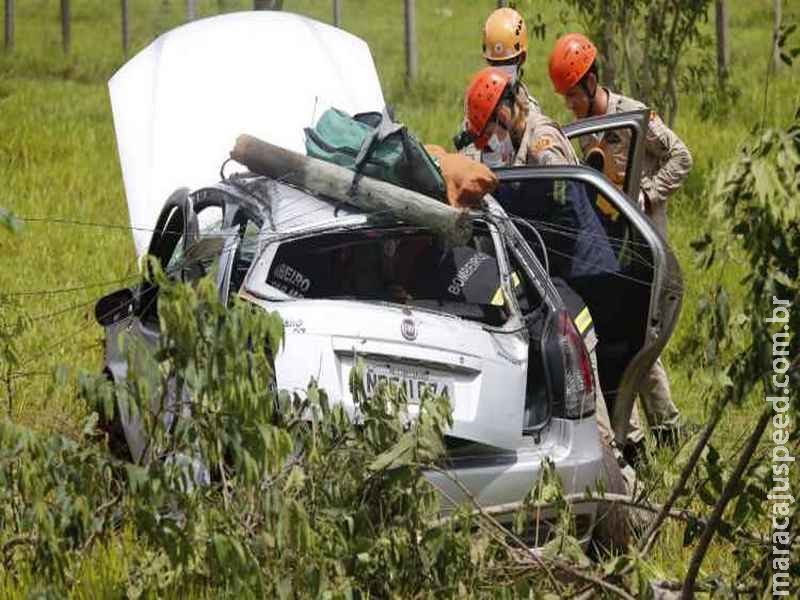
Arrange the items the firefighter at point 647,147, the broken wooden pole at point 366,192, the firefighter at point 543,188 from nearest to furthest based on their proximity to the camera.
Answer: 1. the broken wooden pole at point 366,192
2. the firefighter at point 543,188
3. the firefighter at point 647,147

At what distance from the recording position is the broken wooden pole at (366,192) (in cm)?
710

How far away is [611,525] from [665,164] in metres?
2.93

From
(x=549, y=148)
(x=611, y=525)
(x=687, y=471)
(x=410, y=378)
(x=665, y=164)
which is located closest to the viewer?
(x=687, y=471)

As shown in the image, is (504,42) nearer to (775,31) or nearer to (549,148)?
(549,148)

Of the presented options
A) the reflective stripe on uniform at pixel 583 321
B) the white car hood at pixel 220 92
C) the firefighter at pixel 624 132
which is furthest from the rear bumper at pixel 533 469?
the white car hood at pixel 220 92

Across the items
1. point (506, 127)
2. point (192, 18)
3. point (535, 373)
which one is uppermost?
point (506, 127)

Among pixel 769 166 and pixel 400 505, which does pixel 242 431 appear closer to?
pixel 400 505

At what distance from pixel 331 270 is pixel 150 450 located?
1.64 m

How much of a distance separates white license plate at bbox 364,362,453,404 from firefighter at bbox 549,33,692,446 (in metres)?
2.76

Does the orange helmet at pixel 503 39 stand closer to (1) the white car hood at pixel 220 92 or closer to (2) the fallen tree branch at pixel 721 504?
(1) the white car hood at pixel 220 92

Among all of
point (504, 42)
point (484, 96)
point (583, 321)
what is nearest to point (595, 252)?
point (583, 321)

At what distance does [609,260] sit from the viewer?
8.23 metres

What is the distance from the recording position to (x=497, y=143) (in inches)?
361

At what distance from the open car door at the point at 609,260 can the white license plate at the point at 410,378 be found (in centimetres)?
123
